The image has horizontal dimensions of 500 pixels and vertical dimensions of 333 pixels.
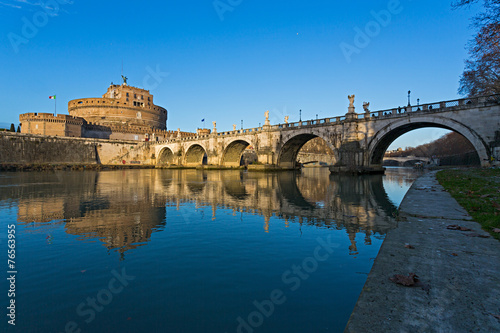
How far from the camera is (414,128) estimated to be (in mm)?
30781

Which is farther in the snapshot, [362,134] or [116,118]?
[116,118]

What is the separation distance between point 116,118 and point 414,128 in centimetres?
7799

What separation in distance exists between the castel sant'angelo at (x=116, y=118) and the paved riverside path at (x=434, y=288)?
6841 centimetres

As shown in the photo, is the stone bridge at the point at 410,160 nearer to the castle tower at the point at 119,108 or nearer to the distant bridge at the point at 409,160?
the distant bridge at the point at 409,160

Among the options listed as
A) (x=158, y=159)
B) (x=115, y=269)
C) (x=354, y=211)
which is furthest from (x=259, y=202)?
(x=158, y=159)

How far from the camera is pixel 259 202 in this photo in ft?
37.0

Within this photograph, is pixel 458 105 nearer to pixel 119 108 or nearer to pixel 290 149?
pixel 290 149

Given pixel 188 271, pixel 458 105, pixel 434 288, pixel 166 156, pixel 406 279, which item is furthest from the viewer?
pixel 166 156

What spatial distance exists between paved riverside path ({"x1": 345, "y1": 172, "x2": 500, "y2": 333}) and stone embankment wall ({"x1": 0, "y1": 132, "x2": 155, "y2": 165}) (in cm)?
6002

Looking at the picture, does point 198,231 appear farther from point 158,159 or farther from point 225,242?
point 158,159

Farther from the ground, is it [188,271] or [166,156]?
[166,156]

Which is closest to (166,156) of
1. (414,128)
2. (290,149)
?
(290,149)

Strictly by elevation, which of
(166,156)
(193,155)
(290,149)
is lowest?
(290,149)

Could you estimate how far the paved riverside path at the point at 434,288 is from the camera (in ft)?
7.00
